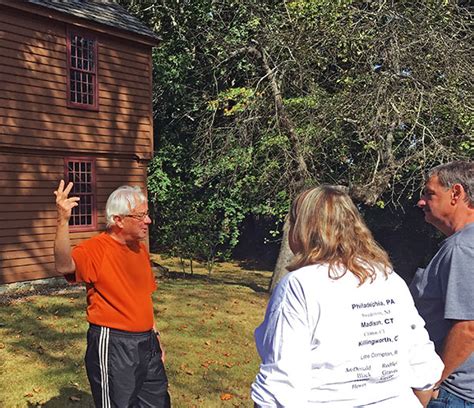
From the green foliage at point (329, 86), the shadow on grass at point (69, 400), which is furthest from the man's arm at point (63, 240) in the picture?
the green foliage at point (329, 86)

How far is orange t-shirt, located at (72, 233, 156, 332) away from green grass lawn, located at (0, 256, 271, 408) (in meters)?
2.47

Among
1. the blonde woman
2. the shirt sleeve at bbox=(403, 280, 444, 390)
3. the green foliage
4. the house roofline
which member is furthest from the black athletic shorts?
the house roofline

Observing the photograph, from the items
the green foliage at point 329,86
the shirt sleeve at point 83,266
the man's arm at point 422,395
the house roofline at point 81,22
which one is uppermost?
the house roofline at point 81,22

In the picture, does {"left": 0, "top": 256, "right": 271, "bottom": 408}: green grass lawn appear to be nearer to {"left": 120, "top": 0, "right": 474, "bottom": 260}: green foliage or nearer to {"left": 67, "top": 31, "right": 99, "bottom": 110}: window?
{"left": 120, "top": 0, "right": 474, "bottom": 260}: green foliage

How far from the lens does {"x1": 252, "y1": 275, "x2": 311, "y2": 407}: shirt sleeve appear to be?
2037mm

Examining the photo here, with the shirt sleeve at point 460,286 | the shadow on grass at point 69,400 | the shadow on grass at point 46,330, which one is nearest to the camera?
the shirt sleeve at point 460,286

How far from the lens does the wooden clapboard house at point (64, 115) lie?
13.2 m

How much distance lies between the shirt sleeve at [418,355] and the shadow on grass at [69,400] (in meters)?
4.50

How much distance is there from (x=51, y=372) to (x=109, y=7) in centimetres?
1280

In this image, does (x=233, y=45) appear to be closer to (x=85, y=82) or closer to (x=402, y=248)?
(x=85, y=82)

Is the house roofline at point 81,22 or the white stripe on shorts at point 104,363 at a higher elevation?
the house roofline at point 81,22

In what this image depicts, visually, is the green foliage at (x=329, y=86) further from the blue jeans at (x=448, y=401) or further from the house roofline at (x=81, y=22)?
the blue jeans at (x=448, y=401)

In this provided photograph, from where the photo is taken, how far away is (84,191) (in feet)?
50.7

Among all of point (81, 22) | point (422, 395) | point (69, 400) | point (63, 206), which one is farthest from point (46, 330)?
point (81, 22)
